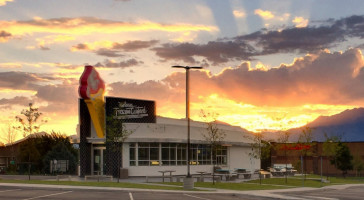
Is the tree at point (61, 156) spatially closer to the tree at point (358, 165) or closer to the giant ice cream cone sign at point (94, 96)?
the giant ice cream cone sign at point (94, 96)

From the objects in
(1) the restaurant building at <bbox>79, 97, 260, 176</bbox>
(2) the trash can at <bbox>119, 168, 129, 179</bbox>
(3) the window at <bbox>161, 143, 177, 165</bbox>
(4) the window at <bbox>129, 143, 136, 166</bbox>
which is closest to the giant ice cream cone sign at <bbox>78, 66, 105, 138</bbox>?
(1) the restaurant building at <bbox>79, 97, 260, 176</bbox>

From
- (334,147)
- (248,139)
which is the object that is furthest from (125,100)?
(334,147)

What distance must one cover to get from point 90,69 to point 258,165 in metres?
32.0

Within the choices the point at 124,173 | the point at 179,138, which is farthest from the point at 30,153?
the point at 179,138

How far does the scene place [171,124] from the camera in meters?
59.4

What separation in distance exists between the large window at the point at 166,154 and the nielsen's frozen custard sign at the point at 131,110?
9.70 feet

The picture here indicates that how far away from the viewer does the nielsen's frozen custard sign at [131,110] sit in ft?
181

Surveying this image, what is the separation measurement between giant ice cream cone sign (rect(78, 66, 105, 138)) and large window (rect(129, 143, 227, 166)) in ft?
12.9

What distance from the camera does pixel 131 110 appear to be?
57.4 metres

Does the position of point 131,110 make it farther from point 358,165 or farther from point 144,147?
point 358,165

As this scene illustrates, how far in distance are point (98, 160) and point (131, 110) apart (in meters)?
6.25

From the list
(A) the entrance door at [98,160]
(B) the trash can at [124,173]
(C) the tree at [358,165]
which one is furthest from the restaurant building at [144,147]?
(C) the tree at [358,165]

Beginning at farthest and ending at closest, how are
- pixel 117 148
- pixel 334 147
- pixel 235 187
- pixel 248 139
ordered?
pixel 334 147 → pixel 248 139 → pixel 117 148 → pixel 235 187

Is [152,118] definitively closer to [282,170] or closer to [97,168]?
[97,168]
